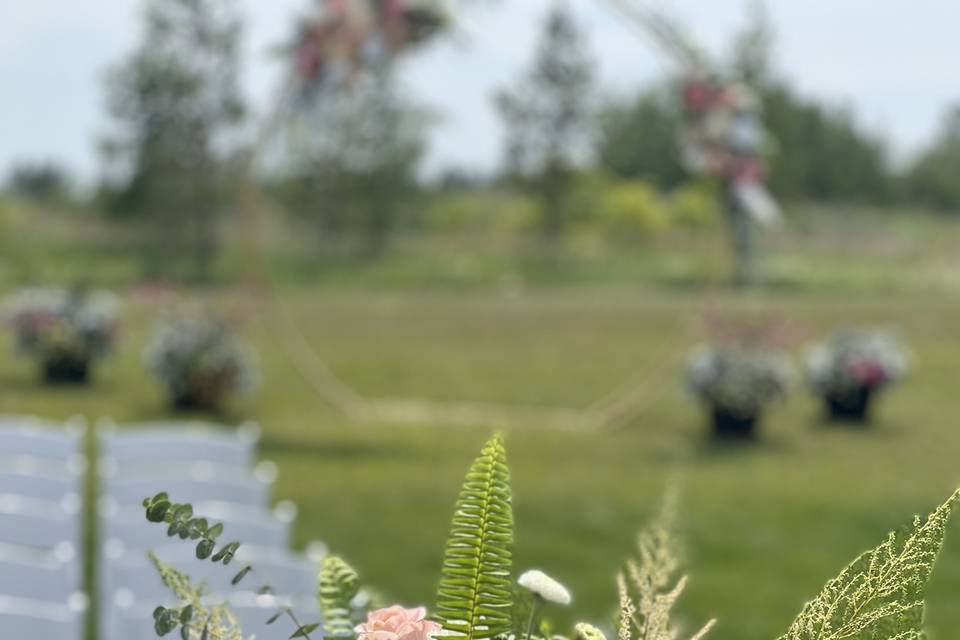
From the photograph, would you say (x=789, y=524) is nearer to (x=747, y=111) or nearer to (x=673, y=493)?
(x=747, y=111)

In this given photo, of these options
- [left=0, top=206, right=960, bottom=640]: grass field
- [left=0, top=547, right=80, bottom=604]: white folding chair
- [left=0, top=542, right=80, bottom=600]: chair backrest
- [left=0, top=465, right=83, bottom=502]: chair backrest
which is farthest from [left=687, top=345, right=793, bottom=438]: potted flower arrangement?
[left=0, top=547, right=80, bottom=604]: white folding chair

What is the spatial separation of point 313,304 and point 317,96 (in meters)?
13.2

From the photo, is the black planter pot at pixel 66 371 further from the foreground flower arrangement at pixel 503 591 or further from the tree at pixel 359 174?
the foreground flower arrangement at pixel 503 591

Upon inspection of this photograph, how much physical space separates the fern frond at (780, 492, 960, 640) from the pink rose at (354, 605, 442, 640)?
0.75 feet

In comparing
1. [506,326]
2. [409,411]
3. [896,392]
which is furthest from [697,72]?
[506,326]

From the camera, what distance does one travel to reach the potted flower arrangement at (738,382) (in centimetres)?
1166

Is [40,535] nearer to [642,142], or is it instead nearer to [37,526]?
[37,526]

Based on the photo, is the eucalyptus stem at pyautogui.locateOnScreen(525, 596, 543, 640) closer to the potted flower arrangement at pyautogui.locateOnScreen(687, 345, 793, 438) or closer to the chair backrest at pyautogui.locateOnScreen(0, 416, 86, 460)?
the chair backrest at pyautogui.locateOnScreen(0, 416, 86, 460)

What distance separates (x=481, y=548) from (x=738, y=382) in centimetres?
1098

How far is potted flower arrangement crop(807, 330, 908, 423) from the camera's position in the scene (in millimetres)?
12727

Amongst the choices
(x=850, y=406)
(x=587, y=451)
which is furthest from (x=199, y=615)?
(x=850, y=406)

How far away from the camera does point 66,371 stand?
554 inches

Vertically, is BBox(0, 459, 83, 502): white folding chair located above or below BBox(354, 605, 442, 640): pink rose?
above

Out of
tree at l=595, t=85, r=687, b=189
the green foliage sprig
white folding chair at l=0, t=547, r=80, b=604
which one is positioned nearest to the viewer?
the green foliage sprig
